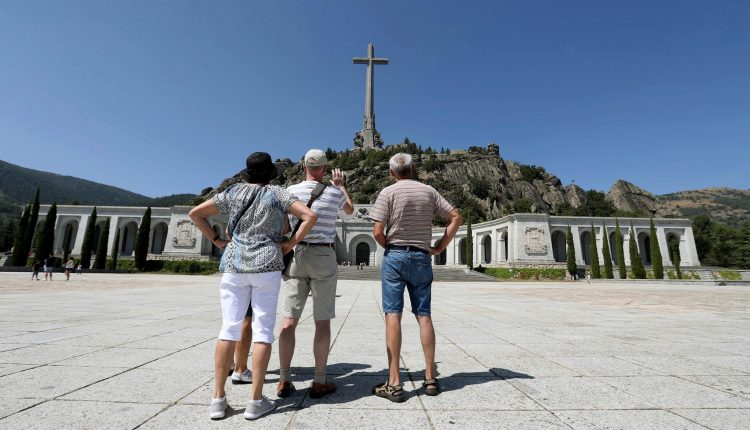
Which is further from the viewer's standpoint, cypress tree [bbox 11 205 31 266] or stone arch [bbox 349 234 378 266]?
stone arch [bbox 349 234 378 266]

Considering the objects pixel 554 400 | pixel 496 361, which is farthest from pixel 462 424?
pixel 496 361

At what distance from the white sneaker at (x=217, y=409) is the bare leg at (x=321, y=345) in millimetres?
Answer: 730

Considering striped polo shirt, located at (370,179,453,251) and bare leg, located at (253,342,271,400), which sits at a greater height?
striped polo shirt, located at (370,179,453,251)

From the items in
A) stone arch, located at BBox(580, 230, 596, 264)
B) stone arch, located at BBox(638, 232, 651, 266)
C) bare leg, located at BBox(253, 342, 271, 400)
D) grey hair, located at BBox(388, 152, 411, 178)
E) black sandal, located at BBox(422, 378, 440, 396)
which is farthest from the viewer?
stone arch, located at BBox(638, 232, 651, 266)

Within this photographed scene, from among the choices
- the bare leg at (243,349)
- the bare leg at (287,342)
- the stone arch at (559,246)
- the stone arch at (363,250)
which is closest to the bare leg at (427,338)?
the bare leg at (287,342)

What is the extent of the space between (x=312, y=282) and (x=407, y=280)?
33.0 inches

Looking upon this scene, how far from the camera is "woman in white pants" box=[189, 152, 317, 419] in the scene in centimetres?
257

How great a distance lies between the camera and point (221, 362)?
2537mm

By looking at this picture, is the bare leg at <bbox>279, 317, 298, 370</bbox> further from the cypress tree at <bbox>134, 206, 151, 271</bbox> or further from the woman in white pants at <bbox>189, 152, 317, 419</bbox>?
the cypress tree at <bbox>134, 206, 151, 271</bbox>

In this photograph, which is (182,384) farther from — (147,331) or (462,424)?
(147,331)

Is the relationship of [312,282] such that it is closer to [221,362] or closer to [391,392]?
[221,362]

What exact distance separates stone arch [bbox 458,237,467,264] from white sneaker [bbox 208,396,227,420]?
49.3 meters

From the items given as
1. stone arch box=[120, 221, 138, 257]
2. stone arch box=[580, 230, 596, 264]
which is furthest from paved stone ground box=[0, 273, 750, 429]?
stone arch box=[120, 221, 138, 257]

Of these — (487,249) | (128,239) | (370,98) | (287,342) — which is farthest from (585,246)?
(128,239)
